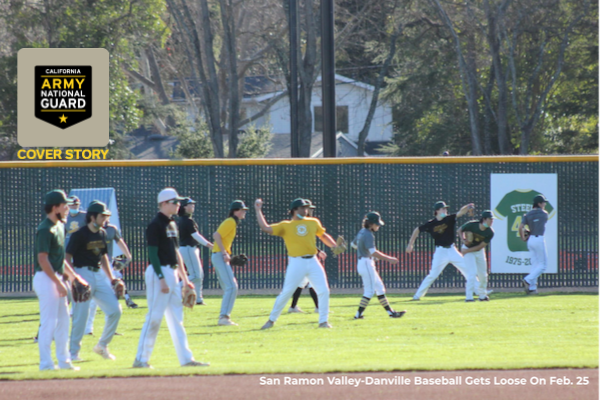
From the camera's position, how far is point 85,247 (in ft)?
29.1

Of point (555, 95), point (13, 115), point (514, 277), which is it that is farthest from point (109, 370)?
point (555, 95)

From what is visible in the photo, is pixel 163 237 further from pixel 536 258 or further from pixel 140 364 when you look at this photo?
pixel 536 258

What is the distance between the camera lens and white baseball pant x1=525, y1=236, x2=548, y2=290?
1542 centimetres

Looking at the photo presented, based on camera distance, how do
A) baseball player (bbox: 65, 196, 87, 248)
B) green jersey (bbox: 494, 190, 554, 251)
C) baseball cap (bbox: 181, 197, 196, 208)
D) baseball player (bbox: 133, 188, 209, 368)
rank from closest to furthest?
baseball player (bbox: 133, 188, 209, 368) < baseball player (bbox: 65, 196, 87, 248) < baseball cap (bbox: 181, 197, 196, 208) < green jersey (bbox: 494, 190, 554, 251)

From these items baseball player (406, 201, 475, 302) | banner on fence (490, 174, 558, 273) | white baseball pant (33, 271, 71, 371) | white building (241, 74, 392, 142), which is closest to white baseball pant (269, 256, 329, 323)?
white baseball pant (33, 271, 71, 371)

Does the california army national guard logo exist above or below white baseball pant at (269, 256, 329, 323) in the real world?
above

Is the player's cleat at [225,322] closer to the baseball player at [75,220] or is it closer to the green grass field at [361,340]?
the green grass field at [361,340]

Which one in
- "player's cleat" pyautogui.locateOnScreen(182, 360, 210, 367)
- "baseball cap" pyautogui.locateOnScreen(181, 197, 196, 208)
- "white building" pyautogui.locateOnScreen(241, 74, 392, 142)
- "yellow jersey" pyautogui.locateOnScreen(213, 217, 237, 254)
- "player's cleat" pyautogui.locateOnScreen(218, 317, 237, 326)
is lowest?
"player's cleat" pyautogui.locateOnScreen(218, 317, 237, 326)

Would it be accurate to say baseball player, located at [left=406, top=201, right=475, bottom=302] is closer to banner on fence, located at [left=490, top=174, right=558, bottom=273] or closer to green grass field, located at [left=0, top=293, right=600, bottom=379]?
green grass field, located at [left=0, top=293, right=600, bottom=379]

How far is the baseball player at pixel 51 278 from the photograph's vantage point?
7.73 metres

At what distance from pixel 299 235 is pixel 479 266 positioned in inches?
198

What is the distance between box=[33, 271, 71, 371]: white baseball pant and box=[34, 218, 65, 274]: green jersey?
126 millimetres

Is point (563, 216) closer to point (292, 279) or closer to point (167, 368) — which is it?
point (292, 279)

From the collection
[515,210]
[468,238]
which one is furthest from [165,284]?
[515,210]
